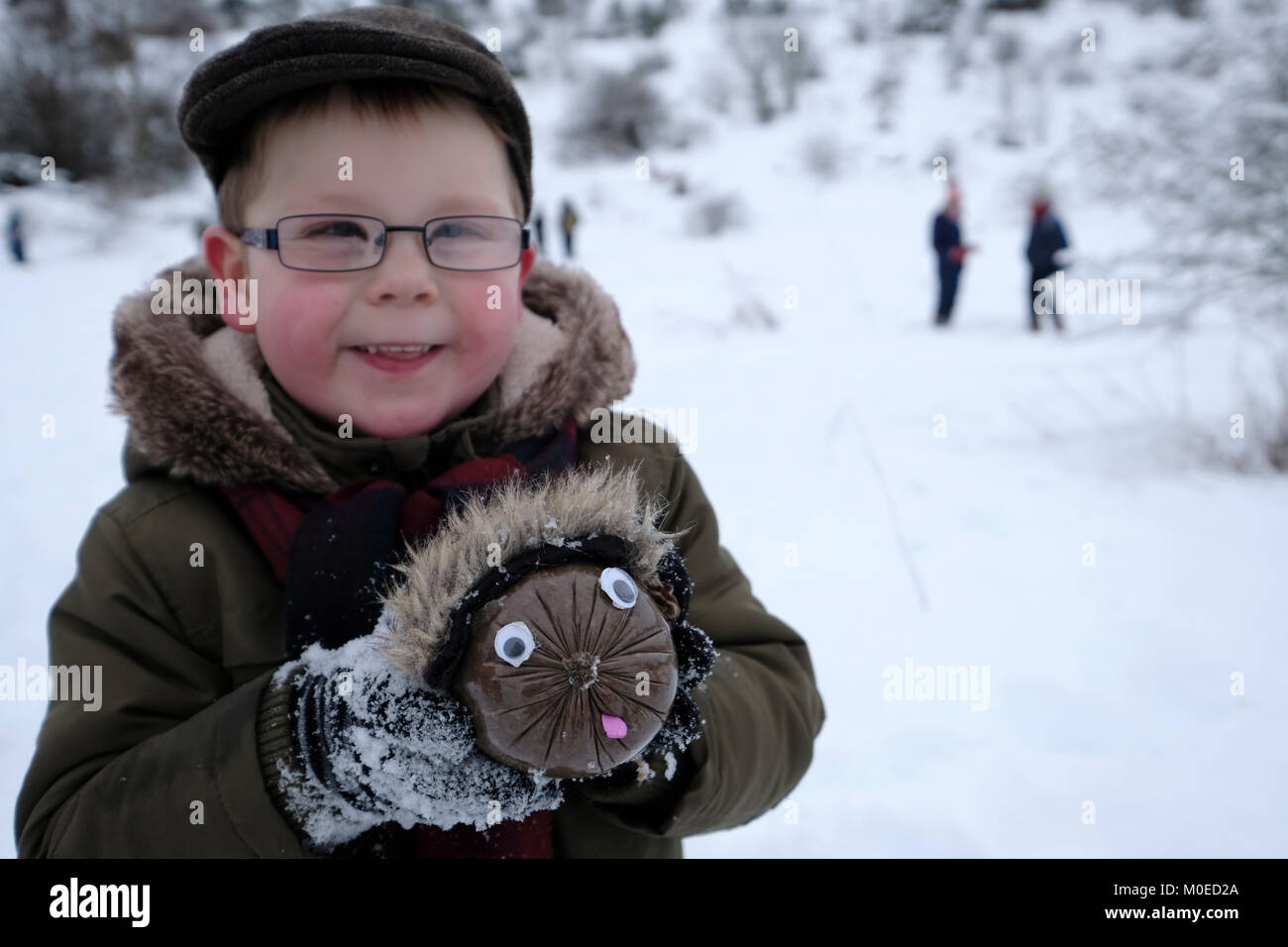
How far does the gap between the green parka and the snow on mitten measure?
0.79ft

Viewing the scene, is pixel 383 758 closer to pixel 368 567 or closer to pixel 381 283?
pixel 368 567

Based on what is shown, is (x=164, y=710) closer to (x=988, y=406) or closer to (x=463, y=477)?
(x=463, y=477)

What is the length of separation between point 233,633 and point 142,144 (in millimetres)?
24116

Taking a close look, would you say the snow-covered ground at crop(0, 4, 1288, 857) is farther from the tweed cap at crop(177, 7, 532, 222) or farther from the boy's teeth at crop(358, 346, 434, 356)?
the tweed cap at crop(177, 7, 532, 222)

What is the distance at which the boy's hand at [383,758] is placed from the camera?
946 millimetres

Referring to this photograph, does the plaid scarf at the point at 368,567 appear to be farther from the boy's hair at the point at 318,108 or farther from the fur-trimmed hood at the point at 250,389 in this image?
the boy's hair at the point at 318,108

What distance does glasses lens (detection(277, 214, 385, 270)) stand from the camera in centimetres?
117

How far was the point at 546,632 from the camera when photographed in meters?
0.90

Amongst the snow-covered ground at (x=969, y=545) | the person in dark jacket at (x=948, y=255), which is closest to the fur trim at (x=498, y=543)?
the snow-covered ground at (x=969, y=545)

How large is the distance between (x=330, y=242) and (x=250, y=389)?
0.97 ft

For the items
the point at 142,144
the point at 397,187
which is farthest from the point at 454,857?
the point at 142,144

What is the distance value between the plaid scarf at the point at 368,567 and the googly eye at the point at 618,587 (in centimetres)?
29

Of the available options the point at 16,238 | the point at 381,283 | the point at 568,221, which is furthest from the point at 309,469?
the point at 16,238

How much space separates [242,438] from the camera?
4.02 feet
